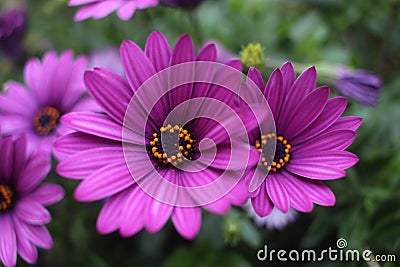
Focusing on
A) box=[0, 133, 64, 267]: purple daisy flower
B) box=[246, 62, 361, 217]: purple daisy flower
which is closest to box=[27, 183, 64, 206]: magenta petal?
box=[0, 133, 64, 267]: purple daisy flower

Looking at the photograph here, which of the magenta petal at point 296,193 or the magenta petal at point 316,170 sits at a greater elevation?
the magenta petal at point 316,170

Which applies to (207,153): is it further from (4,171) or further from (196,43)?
(196,43)

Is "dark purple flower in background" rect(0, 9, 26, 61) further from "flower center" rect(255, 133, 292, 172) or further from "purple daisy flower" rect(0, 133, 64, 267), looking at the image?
"flower center" rect(255, 133, 292, 172)

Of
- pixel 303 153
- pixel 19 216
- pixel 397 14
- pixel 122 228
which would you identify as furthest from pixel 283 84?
pixel 397 14

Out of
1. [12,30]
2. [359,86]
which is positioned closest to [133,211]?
[359,86]

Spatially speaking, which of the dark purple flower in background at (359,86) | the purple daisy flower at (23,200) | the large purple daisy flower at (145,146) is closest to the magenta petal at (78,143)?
the large purple daisy flower at (145,146)

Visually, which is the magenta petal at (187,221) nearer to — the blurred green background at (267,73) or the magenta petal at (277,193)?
the magenta petal at (277,193)
